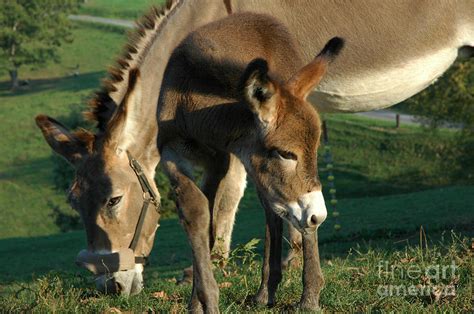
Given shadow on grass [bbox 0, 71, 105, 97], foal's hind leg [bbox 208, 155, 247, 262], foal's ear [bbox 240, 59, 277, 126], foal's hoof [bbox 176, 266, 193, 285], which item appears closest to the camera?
foal's ear [bbox 240, 59, 277, 126]

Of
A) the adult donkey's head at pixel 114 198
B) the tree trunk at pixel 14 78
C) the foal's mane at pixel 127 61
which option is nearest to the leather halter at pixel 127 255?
the adult donkey's head at pixel 114 198

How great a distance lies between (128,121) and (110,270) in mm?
1207

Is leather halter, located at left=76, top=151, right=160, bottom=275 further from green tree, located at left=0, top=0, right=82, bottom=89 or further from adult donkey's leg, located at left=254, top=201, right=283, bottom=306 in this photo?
green tree, located at left=0, top=0, right=82, bottom=89

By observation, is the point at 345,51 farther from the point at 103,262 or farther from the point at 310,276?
the point at 103,262

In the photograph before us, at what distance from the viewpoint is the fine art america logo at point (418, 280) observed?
5395 millimetres

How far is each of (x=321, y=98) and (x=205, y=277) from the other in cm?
278

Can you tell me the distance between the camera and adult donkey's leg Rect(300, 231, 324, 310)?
208 inches

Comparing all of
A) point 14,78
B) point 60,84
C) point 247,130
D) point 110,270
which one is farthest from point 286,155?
point 14,78

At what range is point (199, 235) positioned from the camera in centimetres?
505

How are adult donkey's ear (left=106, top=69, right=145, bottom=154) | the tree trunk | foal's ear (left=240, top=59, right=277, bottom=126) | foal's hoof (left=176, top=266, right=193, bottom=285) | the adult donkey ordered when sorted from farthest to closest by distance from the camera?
1. the tree trunk
2. foal's hoof (left=176, top=266, right=193, bottom=285)
3. the adult donkey
4. adult donkey's ear (left=106, top=69, right=145, bottom=154)
5. foal's ear (left=240, top=59, right=277, bottom=126)

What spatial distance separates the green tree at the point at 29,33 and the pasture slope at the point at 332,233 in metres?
2.40

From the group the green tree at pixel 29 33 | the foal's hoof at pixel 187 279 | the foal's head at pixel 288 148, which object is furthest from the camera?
the green tree at pixel 29 33

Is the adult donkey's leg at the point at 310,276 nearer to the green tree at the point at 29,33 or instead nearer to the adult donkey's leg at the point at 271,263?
the adult donkey's leg at the point at 271,263

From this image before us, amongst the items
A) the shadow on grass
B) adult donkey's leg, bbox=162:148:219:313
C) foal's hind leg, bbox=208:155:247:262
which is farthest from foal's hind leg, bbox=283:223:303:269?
the shadow on grass
